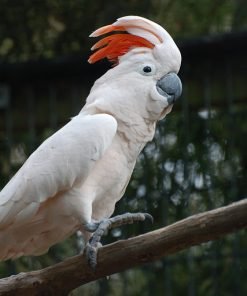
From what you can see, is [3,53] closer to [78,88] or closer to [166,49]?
[78,88]

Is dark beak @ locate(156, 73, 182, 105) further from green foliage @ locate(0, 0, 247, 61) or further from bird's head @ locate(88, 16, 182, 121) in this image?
green foliage @ locate(0, 0, 247, 61)

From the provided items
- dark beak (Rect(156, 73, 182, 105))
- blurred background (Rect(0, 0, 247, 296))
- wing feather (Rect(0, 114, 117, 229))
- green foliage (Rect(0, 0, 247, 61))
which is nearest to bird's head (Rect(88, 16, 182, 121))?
dark beak (Rect(156, 73, 182, 105))

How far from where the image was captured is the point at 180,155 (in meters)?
4.45

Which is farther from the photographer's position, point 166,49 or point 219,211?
point 166,49

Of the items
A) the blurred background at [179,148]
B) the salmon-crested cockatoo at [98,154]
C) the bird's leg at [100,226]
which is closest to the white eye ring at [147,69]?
the salmon-crested cockatoo at [98,154]

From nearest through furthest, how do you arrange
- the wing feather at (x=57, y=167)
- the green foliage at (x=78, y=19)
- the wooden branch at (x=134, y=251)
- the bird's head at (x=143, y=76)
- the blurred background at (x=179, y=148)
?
the wooden branch at (x=134, y=251) → the wing feather at (x=57, y=167) → the bird's head at (x=143, y=76) → the blurred background at (x=179, y=148) → the green foliage at (x=78, y=19)

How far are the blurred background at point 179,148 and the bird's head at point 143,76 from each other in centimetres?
106

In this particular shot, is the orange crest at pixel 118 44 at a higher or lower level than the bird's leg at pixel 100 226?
higher

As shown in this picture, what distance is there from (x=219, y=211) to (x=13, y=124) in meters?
2.19

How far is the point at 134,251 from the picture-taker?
108 inches

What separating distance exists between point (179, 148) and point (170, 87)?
1.25m

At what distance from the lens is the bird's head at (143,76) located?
→ 3.22 m

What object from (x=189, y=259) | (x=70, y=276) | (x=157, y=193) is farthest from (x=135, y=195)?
(x=70, y=276)

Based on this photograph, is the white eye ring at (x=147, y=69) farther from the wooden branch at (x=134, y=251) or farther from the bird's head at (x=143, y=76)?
the wooden branch at (x=134, y=251)
